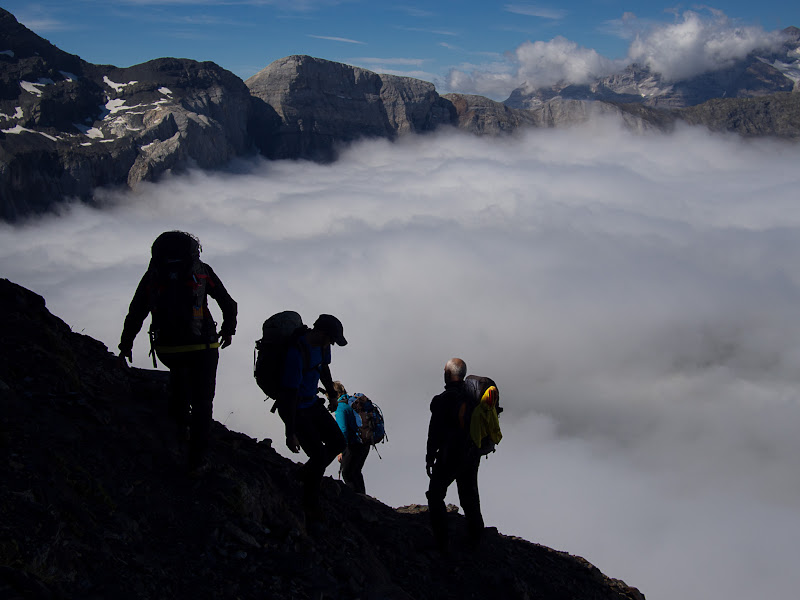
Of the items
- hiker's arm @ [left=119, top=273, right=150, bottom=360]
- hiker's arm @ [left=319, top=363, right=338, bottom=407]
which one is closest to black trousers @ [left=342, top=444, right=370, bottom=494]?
hiker's arm @ [left=319, top=363, right=338, bottom=407]

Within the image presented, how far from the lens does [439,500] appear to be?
7781mm

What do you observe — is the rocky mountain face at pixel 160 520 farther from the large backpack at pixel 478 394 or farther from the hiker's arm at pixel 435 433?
the large backpack at pixel 478 394

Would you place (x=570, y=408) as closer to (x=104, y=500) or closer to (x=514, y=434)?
(x=514, y=434)

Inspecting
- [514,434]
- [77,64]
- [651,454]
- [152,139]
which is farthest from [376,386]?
[77,64]

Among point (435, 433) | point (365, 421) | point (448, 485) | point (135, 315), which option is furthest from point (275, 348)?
point (365, 421)

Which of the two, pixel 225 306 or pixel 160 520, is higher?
pixel 225 306

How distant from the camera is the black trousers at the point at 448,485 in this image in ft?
25.3

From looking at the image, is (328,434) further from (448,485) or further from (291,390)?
(448,485)

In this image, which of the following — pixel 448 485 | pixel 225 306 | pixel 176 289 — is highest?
pixel 176 289

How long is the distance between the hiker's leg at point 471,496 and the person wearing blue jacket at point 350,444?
2.20 meters

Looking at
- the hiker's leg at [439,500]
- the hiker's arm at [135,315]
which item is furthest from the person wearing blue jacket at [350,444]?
the hiker's arm at [135,315]

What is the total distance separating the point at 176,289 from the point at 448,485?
382 centimetres

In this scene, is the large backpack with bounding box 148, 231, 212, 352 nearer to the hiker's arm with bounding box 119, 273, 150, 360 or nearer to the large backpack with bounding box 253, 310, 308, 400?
the hiker's arm with bounding box 119, 273, 150, 360

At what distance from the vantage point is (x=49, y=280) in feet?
575
